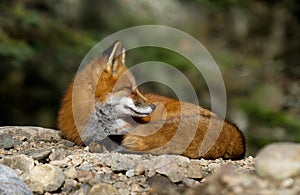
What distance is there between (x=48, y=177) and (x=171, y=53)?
6467 mm

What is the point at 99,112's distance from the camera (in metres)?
5.19

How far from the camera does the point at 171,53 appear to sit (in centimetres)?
1047

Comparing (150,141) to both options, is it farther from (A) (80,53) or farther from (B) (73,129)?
(A) (80,53)

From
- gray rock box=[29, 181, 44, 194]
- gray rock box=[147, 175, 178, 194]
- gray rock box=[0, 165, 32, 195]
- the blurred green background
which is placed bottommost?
gray rock box=[0, 165, 32, 195]

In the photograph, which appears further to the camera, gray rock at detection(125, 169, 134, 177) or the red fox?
the red fox

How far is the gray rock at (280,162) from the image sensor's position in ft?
10.8

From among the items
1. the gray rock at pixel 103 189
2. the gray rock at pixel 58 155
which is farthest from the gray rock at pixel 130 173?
the gray rock at pixel 58 155

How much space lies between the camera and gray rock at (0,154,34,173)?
430 cm

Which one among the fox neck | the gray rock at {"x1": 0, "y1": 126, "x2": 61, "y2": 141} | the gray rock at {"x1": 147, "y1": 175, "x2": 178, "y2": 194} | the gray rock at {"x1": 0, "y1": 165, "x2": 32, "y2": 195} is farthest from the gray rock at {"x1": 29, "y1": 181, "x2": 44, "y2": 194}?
the gray rock at {"x1": 0, "y1": 126, "x2": 61, "y2": 141}

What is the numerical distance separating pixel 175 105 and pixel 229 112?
626 centimetres

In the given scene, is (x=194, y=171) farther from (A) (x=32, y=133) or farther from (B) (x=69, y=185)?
(A) (x=32, y=133)

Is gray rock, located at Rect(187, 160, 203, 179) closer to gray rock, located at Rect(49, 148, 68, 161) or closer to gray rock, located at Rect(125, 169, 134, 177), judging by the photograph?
gray rock, located at Rect(125, 169, 134, 177)

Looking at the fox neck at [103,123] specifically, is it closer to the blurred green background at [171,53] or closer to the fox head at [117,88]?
the fox head at [117,88]

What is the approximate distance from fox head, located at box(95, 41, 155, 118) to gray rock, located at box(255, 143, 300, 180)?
1.84m
